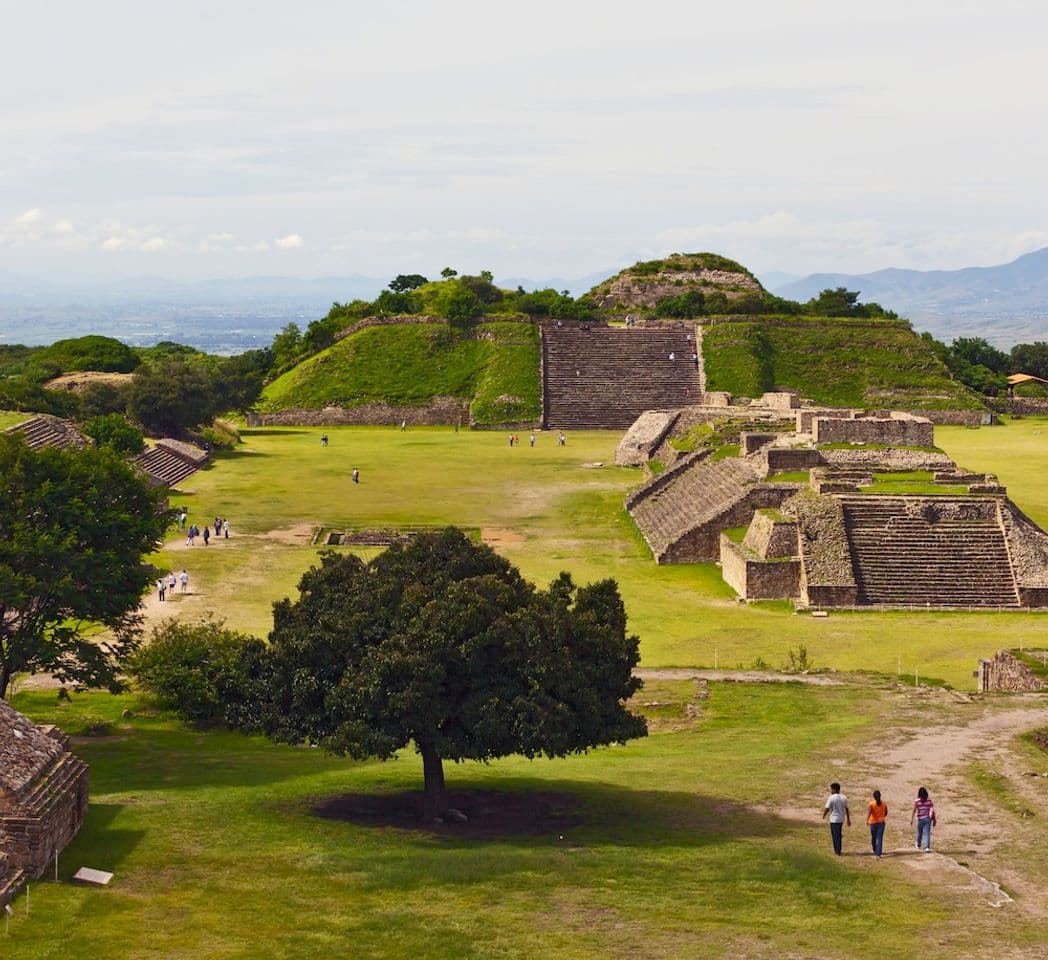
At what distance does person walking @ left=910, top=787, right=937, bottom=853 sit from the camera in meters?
20.3

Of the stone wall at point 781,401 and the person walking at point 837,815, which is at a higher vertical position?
the stone wall at point 781,401

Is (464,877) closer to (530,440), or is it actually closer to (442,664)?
(442,664)

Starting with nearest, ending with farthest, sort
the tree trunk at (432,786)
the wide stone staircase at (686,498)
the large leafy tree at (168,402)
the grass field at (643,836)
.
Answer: the grass field at (643,836)
the tree trunk at (432,786)
the wide stone staircase at (686,498)
the large leafy tree at (168,402)

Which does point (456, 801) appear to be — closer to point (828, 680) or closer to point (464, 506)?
point (828, 680)

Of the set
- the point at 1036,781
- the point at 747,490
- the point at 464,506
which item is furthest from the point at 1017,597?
the point at 464,506

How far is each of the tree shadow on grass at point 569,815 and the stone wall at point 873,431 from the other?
35.2m

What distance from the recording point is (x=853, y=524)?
45375 mm

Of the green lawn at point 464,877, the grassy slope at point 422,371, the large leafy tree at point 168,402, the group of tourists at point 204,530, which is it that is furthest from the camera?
the grassy slope at point 422,371

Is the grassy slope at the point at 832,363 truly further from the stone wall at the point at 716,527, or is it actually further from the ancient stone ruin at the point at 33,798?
the ancient stone ruin at the point at 33,798

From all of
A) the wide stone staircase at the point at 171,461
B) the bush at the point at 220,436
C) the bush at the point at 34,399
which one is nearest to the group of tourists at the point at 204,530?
the wide stone staircase at the point at 171,461

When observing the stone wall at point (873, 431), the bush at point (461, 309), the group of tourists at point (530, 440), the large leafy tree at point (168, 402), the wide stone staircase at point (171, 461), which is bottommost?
the wide stone staircase at point (171, 461)

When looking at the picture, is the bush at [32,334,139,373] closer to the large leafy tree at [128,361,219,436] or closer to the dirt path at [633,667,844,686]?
the large leafy tree at [128,361,219,436]

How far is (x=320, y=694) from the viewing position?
22422 millimetres

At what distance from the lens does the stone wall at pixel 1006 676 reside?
3316 centimetres
